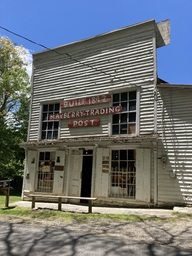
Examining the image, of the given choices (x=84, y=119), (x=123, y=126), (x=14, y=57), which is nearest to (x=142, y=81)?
(x=123, y=126)

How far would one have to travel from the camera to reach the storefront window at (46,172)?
476 inches

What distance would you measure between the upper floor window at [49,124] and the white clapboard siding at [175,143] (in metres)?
5.13

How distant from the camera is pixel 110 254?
4.61 meters

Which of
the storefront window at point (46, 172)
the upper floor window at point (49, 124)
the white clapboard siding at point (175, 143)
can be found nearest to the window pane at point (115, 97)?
the white clapboard siding at point (175, 143)

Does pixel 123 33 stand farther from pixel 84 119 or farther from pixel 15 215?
pixel 15 215

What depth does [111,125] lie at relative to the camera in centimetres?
1091

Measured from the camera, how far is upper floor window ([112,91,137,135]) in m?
10.5

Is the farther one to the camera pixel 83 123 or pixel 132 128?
pixel 83 123

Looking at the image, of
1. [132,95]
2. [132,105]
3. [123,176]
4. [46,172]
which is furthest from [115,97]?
[46,172]

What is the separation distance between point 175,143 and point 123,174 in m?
2.32

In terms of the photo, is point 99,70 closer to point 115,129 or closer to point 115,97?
point 115,97

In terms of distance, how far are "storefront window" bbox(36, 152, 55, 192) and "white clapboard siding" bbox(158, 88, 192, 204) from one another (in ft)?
16.6

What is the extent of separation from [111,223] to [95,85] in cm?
647

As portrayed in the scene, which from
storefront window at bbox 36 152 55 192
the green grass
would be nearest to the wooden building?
storefront window at bbox 36 152 55 192
